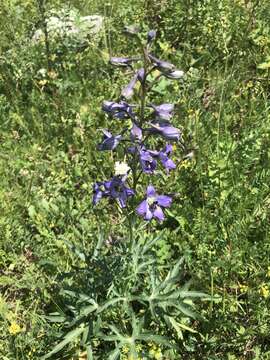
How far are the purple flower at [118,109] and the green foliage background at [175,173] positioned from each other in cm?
103

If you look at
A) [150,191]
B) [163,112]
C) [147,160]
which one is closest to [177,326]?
[150,191]

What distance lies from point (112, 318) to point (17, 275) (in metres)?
0.90

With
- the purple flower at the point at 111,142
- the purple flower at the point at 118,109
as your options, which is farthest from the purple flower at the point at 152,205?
Answer: the purple flower at the point at 118,109

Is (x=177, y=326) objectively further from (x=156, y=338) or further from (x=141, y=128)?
(x=141, y=128)

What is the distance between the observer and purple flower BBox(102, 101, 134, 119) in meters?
2.20

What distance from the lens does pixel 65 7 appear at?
17.1 feet

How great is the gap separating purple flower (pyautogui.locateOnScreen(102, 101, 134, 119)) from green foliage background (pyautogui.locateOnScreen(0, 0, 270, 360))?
40.4 inches

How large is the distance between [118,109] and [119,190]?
0.43m

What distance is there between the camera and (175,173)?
3.62 meters

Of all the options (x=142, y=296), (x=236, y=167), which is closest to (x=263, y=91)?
(x=236, y=167)

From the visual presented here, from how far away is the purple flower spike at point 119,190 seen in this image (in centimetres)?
240

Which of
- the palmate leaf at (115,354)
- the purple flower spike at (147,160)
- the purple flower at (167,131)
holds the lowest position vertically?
the palmate leaf at (115,354)

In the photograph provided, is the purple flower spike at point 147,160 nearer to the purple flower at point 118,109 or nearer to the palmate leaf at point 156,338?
the purple flower at point 118,109

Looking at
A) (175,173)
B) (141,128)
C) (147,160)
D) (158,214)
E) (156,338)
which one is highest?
(141,128)
